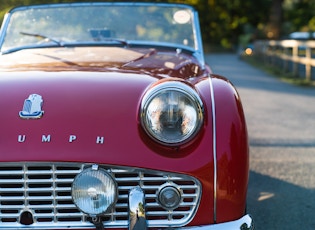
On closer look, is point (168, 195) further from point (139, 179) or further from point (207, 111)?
point (207, 111)

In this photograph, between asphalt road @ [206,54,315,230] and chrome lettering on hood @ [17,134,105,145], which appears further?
asphalt road @ [206,54,315,230]

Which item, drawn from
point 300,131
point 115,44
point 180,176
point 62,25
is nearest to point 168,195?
point 180,176

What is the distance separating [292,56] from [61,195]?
14145 mm

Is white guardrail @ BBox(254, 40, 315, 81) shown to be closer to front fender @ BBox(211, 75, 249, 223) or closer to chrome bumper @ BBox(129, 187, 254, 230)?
front fender @ BBox(211, 75, 249, 223)

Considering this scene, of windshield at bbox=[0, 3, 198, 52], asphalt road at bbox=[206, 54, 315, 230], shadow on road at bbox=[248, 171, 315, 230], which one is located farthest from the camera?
windshield at bbox=[0, 3, 198, 52]

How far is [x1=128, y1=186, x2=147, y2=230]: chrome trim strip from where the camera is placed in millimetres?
2267

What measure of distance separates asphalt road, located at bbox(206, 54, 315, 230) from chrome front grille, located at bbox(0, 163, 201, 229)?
1361mm

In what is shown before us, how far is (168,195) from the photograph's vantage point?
7.70 feet

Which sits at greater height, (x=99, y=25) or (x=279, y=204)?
(x=99, y=25)

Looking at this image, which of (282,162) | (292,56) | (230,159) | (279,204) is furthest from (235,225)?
(292,56)

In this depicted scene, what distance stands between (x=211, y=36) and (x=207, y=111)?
4641cm

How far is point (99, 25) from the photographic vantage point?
13.5ft

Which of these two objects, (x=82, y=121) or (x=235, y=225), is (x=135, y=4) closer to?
(x=82, y=121)

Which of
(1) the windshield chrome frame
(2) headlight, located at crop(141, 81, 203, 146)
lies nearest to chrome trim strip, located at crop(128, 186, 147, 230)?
(2) headlight, located at crop(141, 81, 203, 146)
